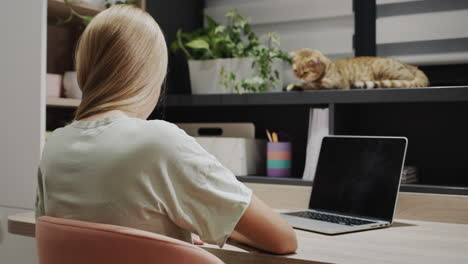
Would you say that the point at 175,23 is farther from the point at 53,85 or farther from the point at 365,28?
the point at 365,28

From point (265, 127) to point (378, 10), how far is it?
0.70 meters

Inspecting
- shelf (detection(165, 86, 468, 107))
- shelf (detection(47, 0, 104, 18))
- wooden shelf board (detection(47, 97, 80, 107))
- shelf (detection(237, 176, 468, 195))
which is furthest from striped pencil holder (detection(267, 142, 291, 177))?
shelf (detection(47, 0, 104, 18))

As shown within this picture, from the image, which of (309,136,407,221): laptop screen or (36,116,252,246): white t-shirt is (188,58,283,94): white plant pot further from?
(36,116,252,246): white t-shirt

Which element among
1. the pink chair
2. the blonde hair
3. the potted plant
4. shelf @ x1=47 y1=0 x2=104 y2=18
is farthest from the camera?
the potted plant

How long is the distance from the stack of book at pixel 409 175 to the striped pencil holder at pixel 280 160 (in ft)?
1.53

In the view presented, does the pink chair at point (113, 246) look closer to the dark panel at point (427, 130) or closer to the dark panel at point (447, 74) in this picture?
the dark panel at point (427, 130)

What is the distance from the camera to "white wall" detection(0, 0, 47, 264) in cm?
197

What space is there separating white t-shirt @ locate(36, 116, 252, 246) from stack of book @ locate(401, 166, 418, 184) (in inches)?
41.9

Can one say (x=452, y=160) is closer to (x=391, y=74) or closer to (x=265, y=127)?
(x=391, y=74)

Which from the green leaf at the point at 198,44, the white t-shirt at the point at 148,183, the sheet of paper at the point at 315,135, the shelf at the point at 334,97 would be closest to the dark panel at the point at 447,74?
the shelf at the point at 334,97

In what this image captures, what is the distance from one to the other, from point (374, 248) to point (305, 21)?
1.49m

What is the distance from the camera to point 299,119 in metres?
2.33

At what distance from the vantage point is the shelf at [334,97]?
5.81ft

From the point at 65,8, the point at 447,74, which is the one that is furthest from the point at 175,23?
the point at 447,74
